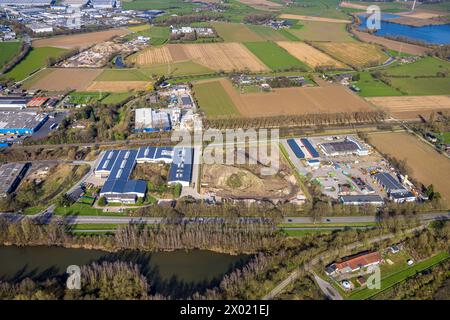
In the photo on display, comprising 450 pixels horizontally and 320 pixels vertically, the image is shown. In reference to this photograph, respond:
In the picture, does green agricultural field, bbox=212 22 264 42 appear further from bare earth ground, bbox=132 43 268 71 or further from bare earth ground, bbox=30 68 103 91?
bare earth ground, bbox=30 68 103 91

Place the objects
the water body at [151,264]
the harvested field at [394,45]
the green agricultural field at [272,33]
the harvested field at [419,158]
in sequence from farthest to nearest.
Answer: the green agricultural field at [272,33] → the harvested field at [394,45] → the harvested field at [419,158] → the water body at [151,264]

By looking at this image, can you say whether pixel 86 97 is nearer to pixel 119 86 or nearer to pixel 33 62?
pixel 119 86

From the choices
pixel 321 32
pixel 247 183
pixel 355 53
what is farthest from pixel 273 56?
pixel 247 183

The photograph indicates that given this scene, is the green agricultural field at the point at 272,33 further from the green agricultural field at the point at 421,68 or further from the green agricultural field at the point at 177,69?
the green agricultural field at the point at 177,69

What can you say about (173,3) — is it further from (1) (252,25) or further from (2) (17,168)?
(2) (17,168)

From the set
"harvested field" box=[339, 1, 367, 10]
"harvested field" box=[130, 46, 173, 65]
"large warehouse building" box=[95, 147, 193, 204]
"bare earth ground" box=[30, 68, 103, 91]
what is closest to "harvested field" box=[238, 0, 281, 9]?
"harvested field" box=[339, 1, 367, 10]

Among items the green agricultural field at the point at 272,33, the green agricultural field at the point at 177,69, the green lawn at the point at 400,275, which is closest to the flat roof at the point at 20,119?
the green agricultural field at the point at 177,69
